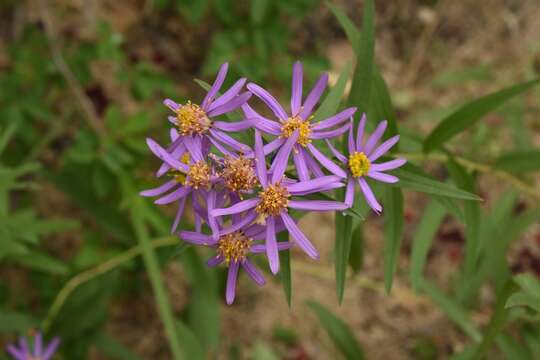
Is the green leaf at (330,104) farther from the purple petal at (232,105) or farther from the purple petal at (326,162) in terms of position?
the purple petal at (232,105)

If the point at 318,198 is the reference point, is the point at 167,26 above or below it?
above

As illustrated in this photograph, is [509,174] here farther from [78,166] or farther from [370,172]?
[78,166]

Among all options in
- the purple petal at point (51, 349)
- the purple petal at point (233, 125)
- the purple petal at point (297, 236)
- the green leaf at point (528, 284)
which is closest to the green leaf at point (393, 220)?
the green leaf at point (528, 284)

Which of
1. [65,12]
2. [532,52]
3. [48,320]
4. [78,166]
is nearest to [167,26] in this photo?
[65,12]

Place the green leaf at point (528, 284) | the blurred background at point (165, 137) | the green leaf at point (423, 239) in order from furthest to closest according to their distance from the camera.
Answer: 1. the blurred background at point (165, 137)
2. the green leaf at point (423, 239)
3. the green leaf at point (528, 284)

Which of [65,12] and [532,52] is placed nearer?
[532,52]

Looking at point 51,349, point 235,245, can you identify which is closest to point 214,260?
point 235,245
